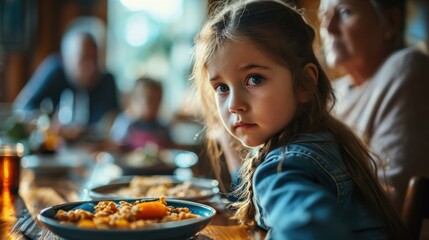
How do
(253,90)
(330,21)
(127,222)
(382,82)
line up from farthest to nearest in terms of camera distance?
(330,21)
(382,82)
(253,90)
(127,222)

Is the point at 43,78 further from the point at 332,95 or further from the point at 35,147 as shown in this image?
the point at 332,95

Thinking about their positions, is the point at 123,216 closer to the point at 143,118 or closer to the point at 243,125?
the point at 243,125

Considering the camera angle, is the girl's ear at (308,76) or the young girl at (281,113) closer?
the young girl at (281,113)

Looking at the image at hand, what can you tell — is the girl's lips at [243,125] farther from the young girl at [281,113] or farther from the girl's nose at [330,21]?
the girl's nose at [330,21]

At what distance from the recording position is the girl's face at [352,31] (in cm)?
174

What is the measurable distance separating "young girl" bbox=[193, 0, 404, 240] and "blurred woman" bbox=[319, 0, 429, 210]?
0.45m

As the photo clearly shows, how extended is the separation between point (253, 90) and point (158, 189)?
1.71 feet

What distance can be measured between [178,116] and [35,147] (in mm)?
3004

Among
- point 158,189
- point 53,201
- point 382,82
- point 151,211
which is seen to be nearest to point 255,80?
point 151,211

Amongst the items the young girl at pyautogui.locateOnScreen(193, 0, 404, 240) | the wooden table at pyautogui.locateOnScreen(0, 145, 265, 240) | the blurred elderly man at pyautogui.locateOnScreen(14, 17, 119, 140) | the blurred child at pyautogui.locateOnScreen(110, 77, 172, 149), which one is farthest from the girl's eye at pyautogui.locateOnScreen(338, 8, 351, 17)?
the blurred elderly man at pyautogui.locateOnScreen(14, 17, 119, 140)

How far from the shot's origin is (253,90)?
97cm

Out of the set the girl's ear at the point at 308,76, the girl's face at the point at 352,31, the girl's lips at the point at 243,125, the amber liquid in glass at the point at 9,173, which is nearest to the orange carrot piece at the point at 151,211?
the girl's lips at the point at 243,125

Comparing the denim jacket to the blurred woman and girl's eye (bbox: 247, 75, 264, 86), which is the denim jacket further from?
the blurred woman

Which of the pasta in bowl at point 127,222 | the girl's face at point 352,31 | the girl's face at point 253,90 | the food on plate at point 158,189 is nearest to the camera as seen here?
the pasta in bowl at point 127,222
